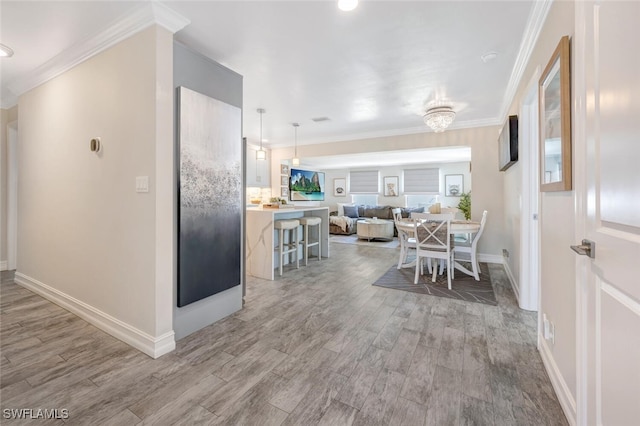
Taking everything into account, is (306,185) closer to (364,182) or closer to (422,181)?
(364,182)

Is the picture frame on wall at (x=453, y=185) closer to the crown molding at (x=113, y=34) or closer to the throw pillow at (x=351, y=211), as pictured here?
the throw pillow at (x=351, y=211)

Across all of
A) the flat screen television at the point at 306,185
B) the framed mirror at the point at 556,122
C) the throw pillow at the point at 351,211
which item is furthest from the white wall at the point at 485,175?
the flat screen television at the point at 306,185

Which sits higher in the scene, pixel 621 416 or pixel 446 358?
pixel 621 416

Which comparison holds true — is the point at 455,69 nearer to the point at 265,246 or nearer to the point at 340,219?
the point at 265,246

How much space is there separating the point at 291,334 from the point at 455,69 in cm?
308

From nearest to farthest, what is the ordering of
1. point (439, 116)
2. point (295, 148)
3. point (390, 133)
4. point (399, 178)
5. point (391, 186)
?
point (439, 116), point (390, 133), point (295, 148), point (399, 178), point (391, 186)

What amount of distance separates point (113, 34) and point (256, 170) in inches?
167

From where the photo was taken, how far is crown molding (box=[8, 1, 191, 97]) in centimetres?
189

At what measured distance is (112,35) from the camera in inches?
83.7

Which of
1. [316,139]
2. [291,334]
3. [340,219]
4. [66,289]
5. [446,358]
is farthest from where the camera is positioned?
[340,219]

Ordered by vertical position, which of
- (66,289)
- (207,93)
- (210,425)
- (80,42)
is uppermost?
(80,42)

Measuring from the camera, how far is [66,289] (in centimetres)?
273

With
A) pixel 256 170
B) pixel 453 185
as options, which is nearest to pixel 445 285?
pixel 256 170

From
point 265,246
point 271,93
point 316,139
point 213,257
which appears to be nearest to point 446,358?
point 213,257
